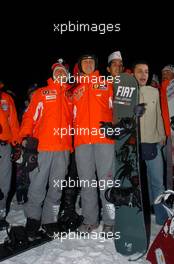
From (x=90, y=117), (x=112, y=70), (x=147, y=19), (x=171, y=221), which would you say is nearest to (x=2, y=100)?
(x=90, y=117)

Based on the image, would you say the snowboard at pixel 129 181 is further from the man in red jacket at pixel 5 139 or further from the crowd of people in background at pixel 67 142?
the man in red jacket at pixel 5 139

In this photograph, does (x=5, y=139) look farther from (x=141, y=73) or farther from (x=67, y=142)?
(x=141, y=73)

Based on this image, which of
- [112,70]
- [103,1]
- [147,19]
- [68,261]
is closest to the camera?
[68,261]

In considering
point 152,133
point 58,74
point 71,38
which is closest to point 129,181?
point 152,133

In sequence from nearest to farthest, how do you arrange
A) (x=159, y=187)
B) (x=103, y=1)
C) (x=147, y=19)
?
(x=159, y=187)
(x=147, y=19)
(x=103, y=1)

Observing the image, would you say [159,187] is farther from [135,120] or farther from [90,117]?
[90,117]

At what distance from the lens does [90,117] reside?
396 cm

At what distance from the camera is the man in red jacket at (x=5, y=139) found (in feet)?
13.8

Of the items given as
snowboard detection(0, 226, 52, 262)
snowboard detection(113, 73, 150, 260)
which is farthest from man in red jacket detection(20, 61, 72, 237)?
snowboard detection(113, 73, 150, 260)

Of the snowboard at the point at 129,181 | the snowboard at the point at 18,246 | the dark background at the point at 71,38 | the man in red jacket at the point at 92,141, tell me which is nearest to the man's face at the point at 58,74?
the man in red jacket at the point at 92,141

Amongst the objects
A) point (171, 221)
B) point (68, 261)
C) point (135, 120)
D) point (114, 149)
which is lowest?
point (68, 261)

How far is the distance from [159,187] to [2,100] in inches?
98.4

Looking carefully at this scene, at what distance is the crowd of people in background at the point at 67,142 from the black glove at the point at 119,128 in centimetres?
10

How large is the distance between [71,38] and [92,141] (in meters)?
25.6
